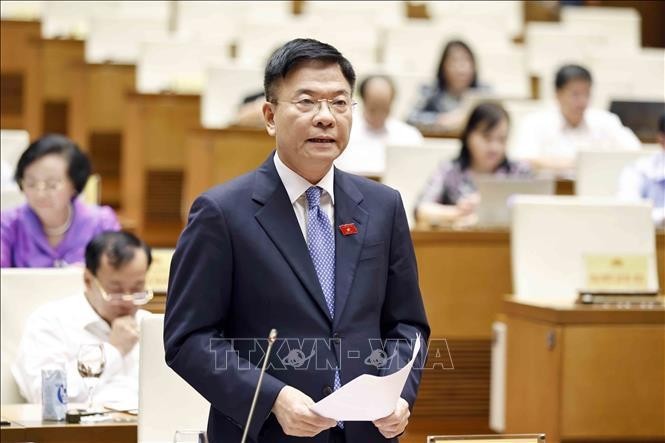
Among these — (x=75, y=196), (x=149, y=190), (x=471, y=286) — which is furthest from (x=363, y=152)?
(x=75, y=196)

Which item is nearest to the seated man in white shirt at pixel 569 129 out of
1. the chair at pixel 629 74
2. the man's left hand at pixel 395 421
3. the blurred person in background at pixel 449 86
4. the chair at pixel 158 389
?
the blurred person in background at pixel 449 86

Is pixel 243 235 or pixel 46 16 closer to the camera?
pixel 243 235

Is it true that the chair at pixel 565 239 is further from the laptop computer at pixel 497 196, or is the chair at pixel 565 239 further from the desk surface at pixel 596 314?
the desk surface at pixel 596 314

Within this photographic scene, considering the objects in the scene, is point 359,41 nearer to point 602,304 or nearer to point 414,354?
point 602,304

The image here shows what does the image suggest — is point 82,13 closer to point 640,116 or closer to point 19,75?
point 19,75

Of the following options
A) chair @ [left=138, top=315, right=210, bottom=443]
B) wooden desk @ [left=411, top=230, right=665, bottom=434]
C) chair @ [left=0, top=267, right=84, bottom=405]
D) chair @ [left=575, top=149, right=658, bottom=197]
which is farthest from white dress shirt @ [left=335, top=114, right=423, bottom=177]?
chair @ [left=138, top=315, right=210, bottom=443]

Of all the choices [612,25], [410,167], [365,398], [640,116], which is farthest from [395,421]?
[612,25]

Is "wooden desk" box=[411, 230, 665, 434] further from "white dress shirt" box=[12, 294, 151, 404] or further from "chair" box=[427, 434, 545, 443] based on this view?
"chair" box=[427, 434, 545, 443]

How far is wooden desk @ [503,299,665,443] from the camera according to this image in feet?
11.0

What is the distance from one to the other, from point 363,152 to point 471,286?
126 centimetres

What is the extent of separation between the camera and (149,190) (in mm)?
5363

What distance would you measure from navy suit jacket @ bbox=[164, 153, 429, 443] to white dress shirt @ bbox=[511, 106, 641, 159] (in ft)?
12.2

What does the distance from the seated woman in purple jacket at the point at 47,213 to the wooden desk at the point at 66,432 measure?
147 cm

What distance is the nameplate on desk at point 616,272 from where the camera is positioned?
340 centimetres
